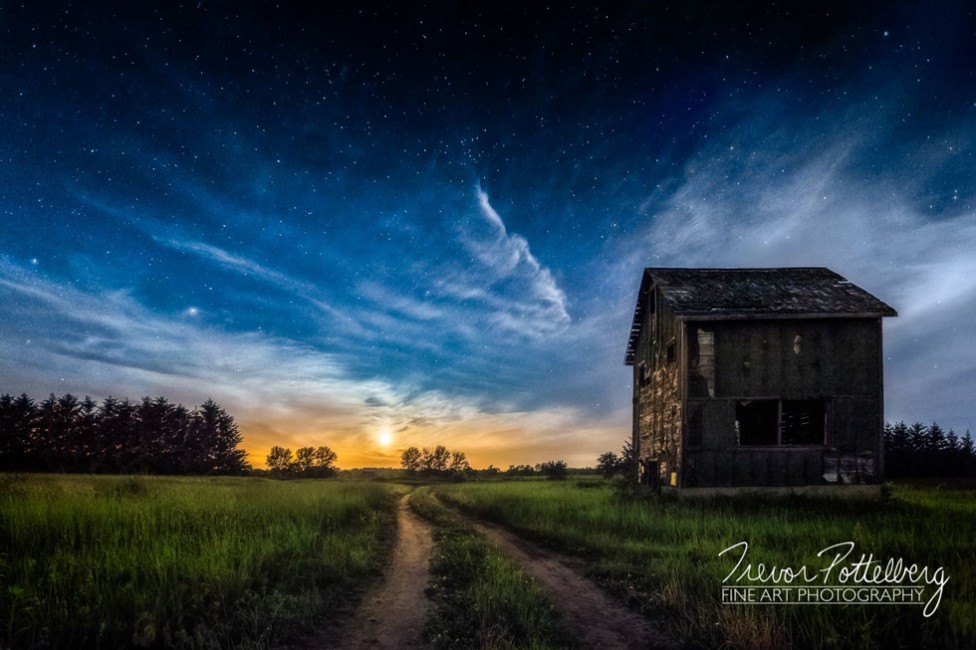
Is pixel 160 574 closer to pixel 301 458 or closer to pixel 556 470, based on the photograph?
pixel 556 470

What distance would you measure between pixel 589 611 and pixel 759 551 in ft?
13.4

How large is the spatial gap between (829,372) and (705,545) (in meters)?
12.1

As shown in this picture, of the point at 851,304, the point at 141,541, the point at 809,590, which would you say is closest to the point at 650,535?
the point at 809,590

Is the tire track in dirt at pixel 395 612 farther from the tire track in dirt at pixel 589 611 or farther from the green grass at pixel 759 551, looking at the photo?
the green grass at pixel 759 551

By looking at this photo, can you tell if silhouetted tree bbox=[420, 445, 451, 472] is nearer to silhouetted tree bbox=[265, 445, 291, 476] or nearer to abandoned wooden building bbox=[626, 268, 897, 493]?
silhouetted tree bbox=[265, 445, 291, 476]

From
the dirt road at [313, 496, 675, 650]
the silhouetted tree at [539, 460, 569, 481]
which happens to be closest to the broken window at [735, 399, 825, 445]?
the dirt road at [313, 496, 675, 650]

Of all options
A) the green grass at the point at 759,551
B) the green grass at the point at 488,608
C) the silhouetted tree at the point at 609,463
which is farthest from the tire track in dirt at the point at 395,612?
the silhouetted tree at the point at 609,463

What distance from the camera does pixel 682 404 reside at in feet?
61.6

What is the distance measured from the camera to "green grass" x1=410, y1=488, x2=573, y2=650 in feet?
19.4

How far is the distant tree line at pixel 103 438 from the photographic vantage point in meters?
54.5

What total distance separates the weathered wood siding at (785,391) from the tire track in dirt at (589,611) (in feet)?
32.1

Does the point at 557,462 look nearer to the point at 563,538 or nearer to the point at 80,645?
the point at 563,538

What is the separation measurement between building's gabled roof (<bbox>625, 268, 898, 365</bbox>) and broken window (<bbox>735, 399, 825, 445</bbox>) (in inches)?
132

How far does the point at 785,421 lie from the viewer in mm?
23250
